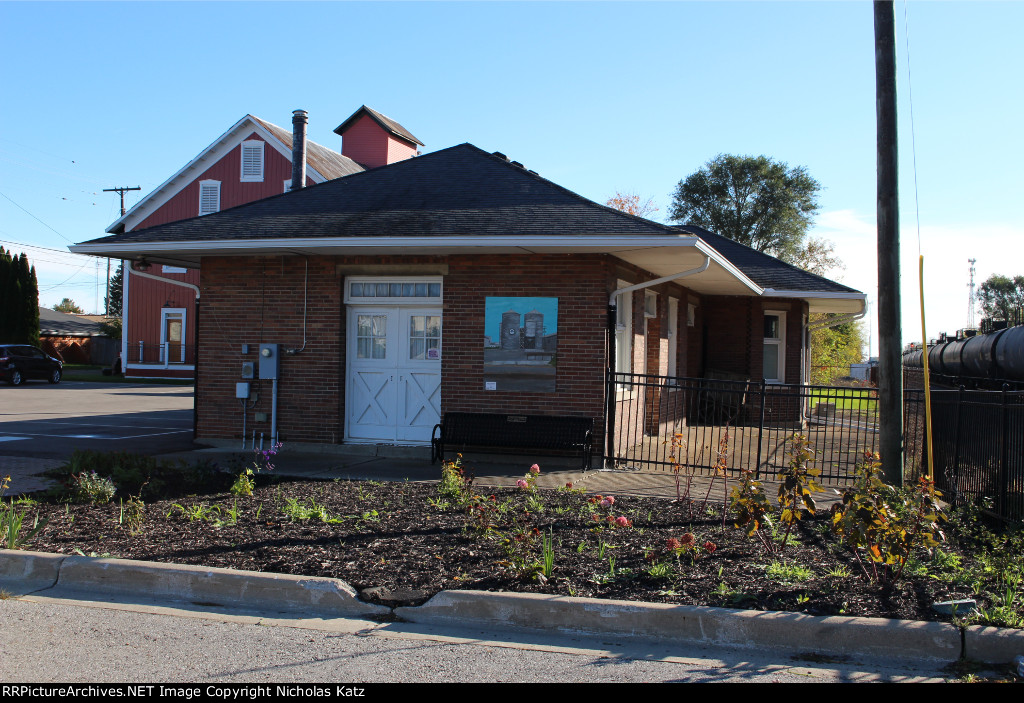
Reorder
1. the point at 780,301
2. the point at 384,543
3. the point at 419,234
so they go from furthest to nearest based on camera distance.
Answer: the point at 780,301, the point at 419,234, the point at 384,543

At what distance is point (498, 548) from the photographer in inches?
256

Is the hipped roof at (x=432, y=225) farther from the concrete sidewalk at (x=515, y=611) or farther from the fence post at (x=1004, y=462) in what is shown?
the concrete sidewalk at (x=515, y=611)

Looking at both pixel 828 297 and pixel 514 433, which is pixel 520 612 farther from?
pixel 828 297

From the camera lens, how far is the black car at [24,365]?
104 ft

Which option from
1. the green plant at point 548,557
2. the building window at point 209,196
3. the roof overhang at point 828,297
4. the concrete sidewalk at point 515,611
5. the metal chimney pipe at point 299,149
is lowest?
the concrete sidewalk at point 515,611

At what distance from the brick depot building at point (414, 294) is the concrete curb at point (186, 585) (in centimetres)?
565

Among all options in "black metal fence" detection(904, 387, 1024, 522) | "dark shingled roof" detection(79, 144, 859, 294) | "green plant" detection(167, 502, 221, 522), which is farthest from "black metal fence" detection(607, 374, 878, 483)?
"green plant" detection(167, 502, 221, 522)

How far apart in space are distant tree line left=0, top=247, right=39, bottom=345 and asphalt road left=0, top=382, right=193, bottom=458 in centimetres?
1722

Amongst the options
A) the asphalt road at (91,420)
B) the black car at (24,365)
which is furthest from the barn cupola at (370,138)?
the black car at (24,365)

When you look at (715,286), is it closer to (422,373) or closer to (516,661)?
(422,373)

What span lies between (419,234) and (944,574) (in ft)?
23.4

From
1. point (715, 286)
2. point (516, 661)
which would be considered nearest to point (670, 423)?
point (715, 286)

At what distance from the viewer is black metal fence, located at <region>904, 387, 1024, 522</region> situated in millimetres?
7613

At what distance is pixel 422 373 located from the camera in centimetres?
1230
